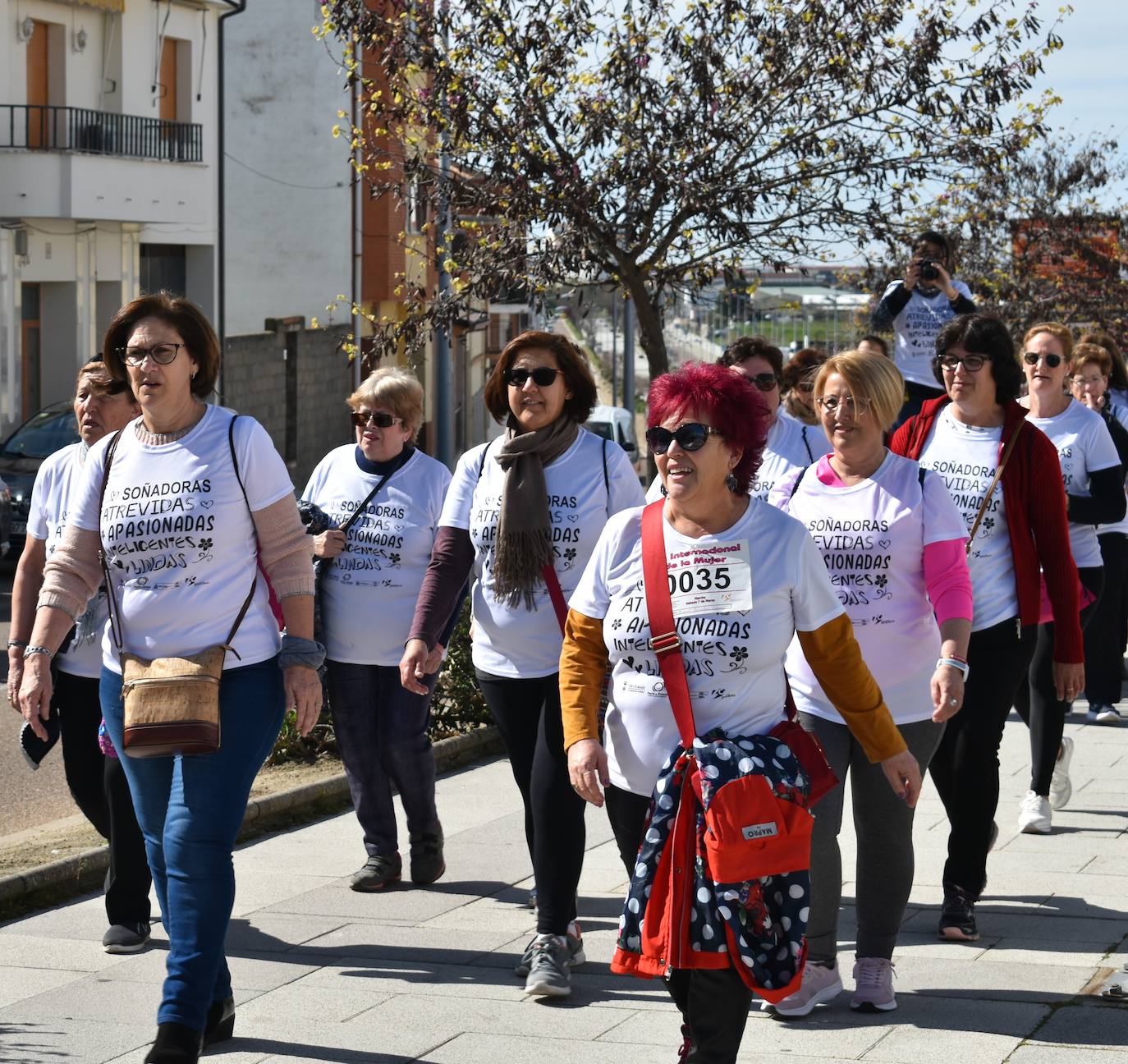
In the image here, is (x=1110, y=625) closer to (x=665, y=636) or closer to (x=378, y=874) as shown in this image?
(x=378, y=874)

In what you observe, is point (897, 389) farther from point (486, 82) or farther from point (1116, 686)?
point (486, 82)

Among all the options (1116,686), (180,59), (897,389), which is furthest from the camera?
(180,59)

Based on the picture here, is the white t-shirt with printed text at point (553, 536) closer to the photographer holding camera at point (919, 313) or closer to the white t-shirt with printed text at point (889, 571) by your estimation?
the white t-shirt with printed text at point (889, 571)

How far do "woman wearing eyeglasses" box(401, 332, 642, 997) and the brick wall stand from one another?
30.3 m

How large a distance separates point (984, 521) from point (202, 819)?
278 centimetres

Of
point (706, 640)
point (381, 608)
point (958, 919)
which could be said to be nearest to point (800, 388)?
point (381, 608)

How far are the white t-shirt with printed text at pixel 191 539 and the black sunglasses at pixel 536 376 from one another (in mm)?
1136

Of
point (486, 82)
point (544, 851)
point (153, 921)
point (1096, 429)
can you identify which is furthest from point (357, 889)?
point (486, 82)

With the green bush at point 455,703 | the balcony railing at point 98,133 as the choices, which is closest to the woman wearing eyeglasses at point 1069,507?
the green bush at point 455,703

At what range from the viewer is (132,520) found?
5031 mm

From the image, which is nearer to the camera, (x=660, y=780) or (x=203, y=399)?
(x=660, y=780)

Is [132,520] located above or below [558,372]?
below

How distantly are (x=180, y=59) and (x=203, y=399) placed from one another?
31.4 m

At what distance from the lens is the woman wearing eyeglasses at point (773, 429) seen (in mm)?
7129
